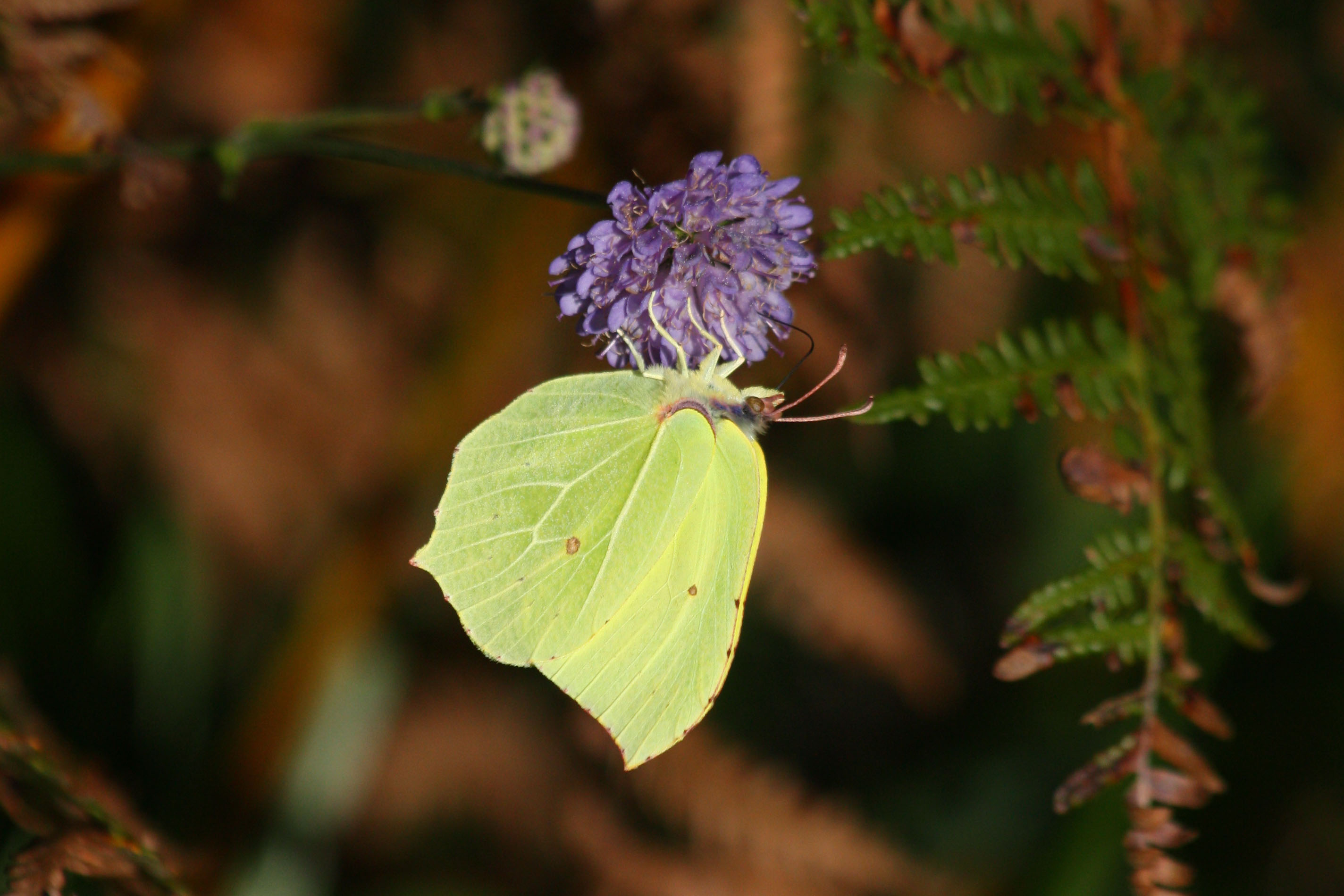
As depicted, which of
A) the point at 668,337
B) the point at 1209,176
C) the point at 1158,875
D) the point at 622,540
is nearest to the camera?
the point at 1158,875

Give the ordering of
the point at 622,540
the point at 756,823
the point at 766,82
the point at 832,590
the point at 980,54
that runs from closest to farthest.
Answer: the point at 622,540 → the point at 980,54 → the point at 766,82 → the point at 756,823 → the point at 832,590

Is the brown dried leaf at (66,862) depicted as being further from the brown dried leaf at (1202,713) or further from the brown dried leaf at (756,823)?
the brown dried leaf at (1202,713)

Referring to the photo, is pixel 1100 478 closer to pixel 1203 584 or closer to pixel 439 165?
pixel 1203 584

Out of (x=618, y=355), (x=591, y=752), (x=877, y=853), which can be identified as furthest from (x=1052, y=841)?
(x=618, y=355)

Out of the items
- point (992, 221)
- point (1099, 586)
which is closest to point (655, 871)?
point (1099, 586)

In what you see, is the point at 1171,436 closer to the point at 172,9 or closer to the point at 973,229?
the point at 973,229

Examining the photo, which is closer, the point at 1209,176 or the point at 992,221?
the point at 992,221
